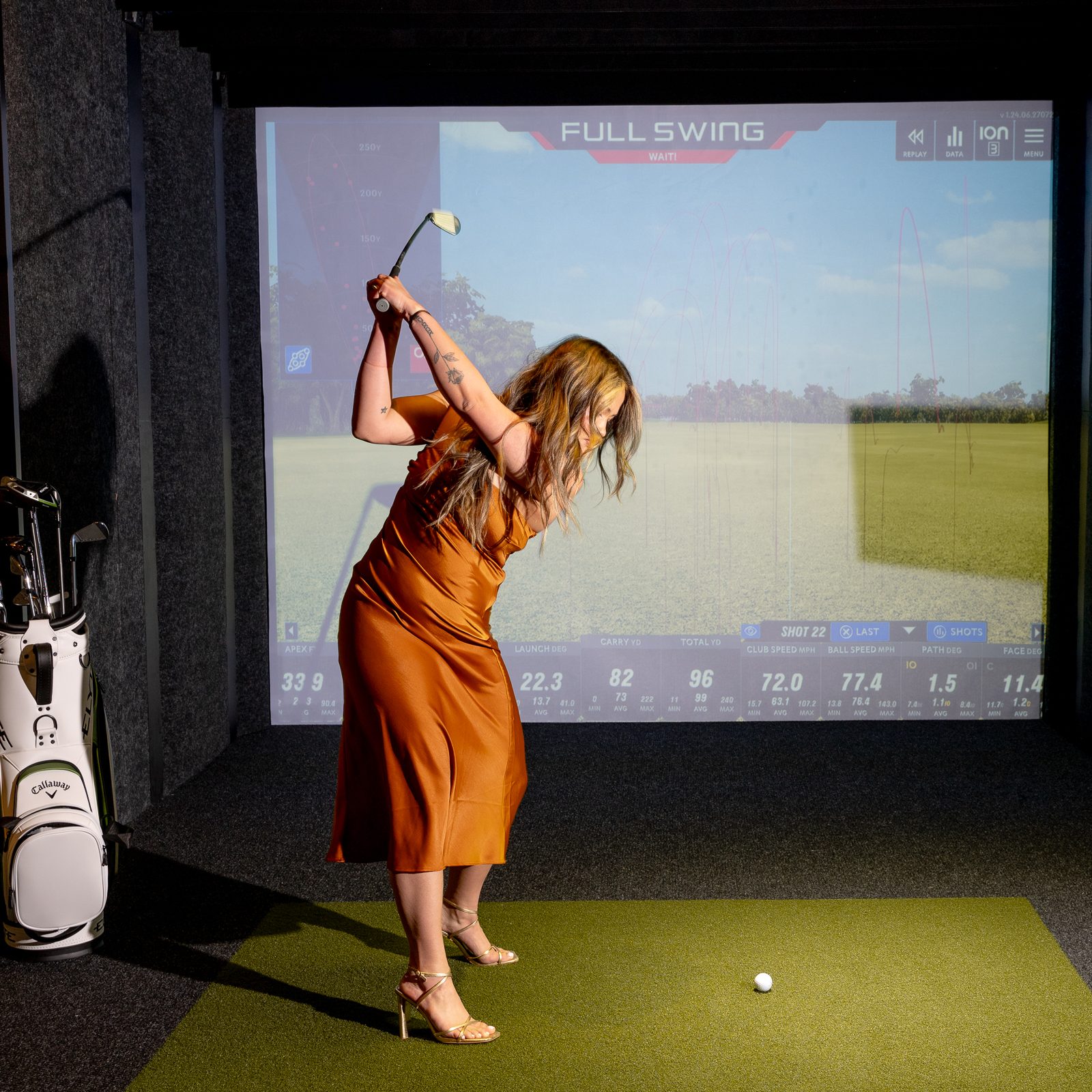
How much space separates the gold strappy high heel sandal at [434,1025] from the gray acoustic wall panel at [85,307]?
1422mm

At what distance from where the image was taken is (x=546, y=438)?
1.80m

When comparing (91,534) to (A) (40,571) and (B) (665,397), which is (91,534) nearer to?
(A) (40,571)

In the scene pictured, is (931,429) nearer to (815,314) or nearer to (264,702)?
(815,314)

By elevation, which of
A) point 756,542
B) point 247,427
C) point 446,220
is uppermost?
point 446,220

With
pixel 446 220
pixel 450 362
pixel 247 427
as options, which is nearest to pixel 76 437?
pixel 247 427

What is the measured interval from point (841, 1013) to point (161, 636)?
2.20 m

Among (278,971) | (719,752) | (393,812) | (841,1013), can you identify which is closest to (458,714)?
(393,812)

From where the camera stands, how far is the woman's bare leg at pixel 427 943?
1867 millimetres

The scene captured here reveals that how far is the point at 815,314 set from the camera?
12.7ft

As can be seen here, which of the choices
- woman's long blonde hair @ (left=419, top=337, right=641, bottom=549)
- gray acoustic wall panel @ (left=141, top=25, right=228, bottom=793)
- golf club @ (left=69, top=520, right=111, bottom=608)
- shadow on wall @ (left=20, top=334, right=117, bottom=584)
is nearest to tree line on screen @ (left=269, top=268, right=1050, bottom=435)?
gray acoustic wall panel @ (left=141, top=25, right=228, bottom=793)

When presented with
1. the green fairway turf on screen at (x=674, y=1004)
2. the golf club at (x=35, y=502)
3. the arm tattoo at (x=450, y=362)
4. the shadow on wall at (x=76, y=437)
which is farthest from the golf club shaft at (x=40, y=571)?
the arm tattoo at (x=450, y=362)

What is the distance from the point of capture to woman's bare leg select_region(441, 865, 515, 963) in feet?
6.87

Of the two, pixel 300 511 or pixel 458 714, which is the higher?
pixel 300 511

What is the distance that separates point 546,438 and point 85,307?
162cm
